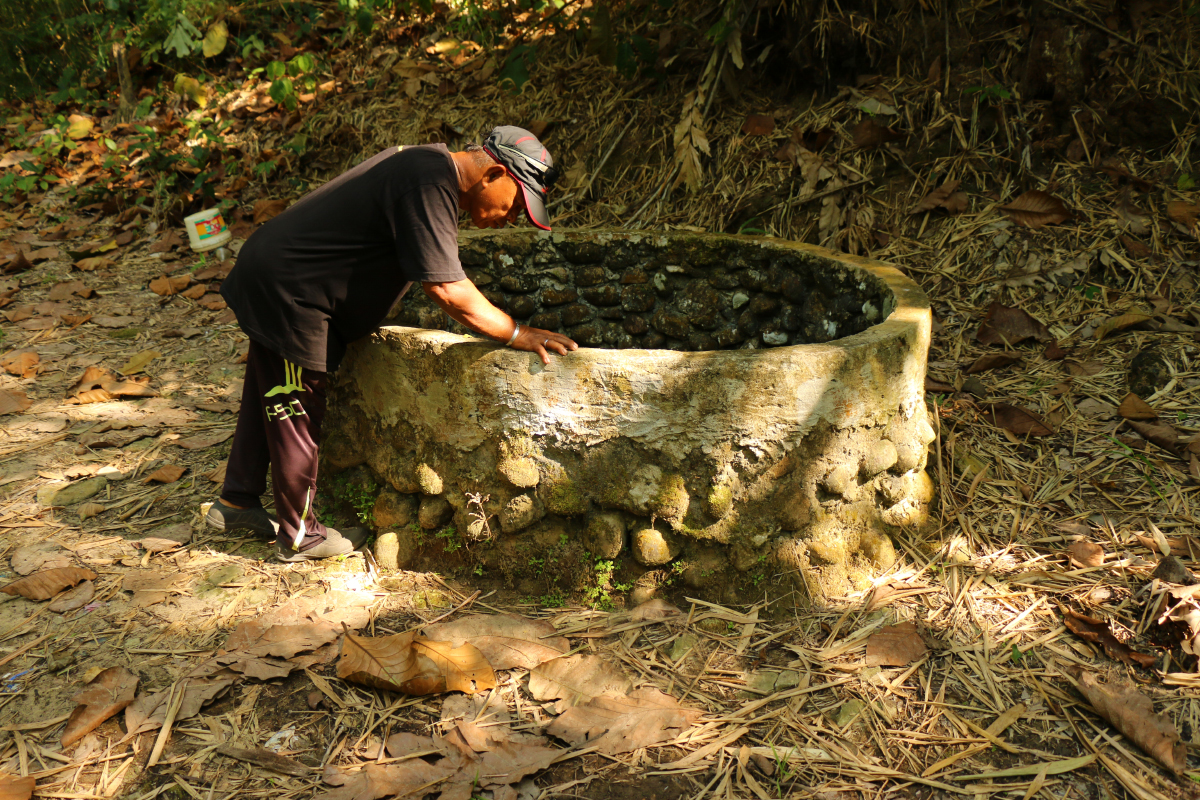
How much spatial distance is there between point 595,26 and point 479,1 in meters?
1.32

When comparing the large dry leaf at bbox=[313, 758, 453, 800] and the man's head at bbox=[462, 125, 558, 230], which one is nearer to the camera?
the large dry leaf at bbox=[313, 758, 453, 800]

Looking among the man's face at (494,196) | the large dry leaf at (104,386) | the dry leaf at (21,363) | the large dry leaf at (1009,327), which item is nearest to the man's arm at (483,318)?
the man's face at (494,196)

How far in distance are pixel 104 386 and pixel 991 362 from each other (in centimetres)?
386

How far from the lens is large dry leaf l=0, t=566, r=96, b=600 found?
8.03ft

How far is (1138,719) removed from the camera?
1902 millimetres

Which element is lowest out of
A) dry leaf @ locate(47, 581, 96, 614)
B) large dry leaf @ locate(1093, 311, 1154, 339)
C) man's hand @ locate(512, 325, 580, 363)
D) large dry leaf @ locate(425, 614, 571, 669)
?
large dry leaf @ locate(425, 614, 571, 669)

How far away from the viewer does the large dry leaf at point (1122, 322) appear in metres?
3.23

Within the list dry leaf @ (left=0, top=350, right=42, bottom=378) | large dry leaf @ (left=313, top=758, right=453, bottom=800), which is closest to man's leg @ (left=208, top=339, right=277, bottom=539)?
large dry leaf @ (left=313, top=758, right=453, bottom=800)

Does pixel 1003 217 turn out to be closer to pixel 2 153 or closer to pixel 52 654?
pixel 52 654

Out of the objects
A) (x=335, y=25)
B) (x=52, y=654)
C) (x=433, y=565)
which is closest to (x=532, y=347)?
(x=433, y=565)

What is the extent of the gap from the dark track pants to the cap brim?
0.82 metres

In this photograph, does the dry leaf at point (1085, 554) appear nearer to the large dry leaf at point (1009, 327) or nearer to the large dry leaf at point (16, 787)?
the large dry leaf at point (1009, 327)

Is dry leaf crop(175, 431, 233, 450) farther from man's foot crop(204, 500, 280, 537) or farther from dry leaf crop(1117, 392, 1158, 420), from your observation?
dry leaf crop(1117, 392, 1158, 420)

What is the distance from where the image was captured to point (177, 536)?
279cm
